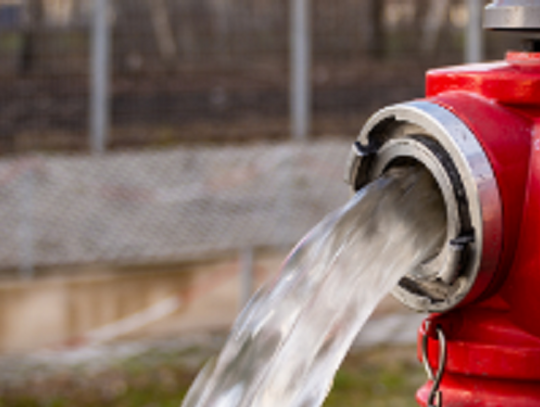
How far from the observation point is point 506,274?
920mm

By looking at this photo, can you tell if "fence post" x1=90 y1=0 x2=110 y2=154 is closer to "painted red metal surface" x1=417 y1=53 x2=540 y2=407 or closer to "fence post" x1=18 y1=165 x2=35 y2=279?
"fence post" x1=18 y1=165 x2=35 y2=279

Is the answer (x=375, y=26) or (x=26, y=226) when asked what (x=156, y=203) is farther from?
(x=375, y=26)

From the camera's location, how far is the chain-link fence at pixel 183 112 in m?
4.29

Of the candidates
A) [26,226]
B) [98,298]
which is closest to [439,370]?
[98,298]

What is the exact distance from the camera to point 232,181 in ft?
14.9

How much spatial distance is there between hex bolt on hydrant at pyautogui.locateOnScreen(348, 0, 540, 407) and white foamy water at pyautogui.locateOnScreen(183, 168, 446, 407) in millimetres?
29

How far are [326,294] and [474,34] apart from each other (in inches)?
172

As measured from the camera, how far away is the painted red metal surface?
90 cm

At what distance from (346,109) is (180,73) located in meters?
1.06

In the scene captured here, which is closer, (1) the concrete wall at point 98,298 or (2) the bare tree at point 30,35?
(1) the concrete wall at point 98,298

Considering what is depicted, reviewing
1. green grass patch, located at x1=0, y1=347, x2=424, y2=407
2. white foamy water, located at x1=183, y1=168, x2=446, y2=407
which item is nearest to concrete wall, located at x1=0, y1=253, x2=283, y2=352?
green grass patch, located at x1=0, y1=347, x2=424, y2=407

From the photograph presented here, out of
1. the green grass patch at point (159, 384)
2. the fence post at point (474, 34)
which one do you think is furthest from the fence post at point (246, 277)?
the fence post at point (474, 34)

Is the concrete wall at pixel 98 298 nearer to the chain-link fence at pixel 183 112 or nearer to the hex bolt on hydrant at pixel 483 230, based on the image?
the chain-link fence at pixel 183 112

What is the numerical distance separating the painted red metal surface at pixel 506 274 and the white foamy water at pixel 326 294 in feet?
0.27
